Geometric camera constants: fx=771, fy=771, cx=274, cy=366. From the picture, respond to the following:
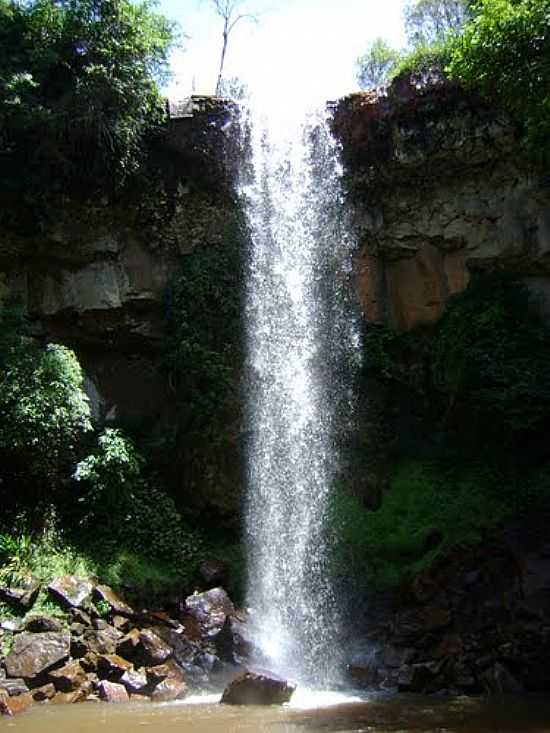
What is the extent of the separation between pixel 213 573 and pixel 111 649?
2374 millimetres

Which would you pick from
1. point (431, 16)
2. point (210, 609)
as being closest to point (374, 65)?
point (431, 16)

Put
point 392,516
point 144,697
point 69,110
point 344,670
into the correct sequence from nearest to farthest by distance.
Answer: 1. point 144,697
2. point 344,670
3. point 392,516
4. point 69,110

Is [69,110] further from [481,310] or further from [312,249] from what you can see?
[481,310]

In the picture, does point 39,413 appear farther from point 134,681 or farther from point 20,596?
point 134,681

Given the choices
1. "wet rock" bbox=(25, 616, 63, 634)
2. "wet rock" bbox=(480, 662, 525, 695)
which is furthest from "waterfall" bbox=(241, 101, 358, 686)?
"wet rock" bbox=(25, 616, 63, 634)

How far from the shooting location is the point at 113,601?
412 inches

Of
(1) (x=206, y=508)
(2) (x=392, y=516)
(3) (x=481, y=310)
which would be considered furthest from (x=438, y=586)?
(3) (x=481, y=310)

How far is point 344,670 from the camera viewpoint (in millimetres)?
10195

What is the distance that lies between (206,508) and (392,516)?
3179mm

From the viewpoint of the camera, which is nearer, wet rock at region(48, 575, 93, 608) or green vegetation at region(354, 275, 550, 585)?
wet rock at region(48, 575, 93, 608)

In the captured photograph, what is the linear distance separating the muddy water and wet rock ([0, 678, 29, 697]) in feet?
1.24

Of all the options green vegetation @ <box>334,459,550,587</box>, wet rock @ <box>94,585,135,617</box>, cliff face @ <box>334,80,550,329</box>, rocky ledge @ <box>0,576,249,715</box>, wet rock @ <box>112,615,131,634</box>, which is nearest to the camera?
rocky ledge @ <box>0,576,249,715</box>

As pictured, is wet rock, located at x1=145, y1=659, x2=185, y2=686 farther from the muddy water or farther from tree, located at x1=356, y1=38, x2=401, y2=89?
tree, located at x1=356, y1=38, x2=401, y2=89

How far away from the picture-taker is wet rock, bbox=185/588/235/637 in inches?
418
